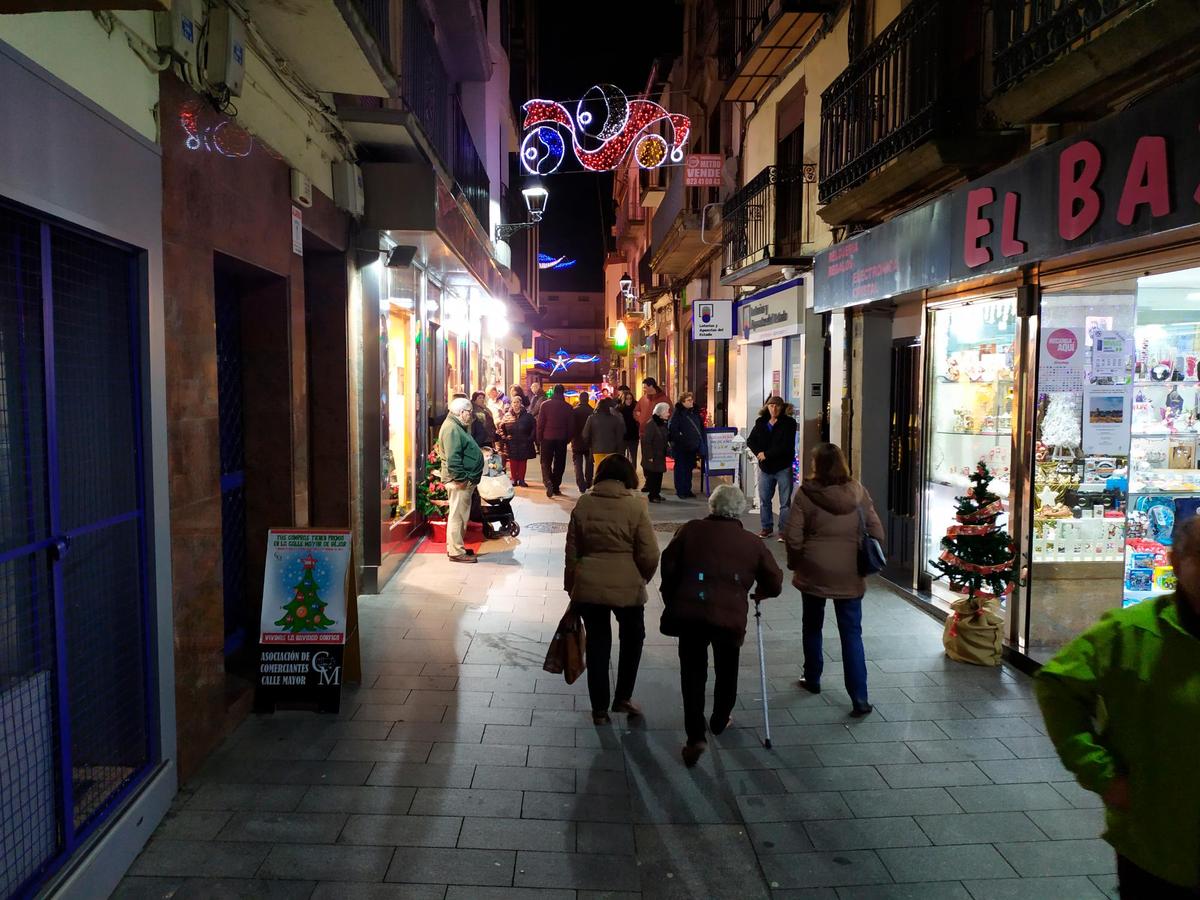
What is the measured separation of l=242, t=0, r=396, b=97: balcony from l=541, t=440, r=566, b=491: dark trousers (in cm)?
1032

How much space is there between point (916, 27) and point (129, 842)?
881 centimetres

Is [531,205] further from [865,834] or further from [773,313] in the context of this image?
[865,834]

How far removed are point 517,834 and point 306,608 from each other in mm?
2311

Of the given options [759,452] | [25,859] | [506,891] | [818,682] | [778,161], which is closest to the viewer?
[25,859]

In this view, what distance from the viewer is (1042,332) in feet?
22.1

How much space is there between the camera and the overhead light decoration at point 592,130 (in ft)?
43.0

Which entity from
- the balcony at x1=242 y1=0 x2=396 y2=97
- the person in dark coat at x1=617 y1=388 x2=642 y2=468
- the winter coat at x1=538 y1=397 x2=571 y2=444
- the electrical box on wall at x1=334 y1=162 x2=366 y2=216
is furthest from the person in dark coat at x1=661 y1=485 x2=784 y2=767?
the person in dark coat at x1=617 y1=388 x2=642 y2=468

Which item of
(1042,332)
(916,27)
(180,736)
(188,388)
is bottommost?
(180,736)

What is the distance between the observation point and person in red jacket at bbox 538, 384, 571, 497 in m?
16.6

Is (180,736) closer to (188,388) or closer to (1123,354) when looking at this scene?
(188,388)

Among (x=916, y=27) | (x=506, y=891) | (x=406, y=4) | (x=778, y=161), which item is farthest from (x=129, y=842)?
(x=778, y=161)

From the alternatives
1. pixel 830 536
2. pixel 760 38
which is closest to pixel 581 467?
pixel 760 38

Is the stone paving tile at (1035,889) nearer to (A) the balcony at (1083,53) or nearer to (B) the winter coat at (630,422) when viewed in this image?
(A) the balcony at (1083,53)

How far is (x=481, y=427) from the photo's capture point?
545 inches
